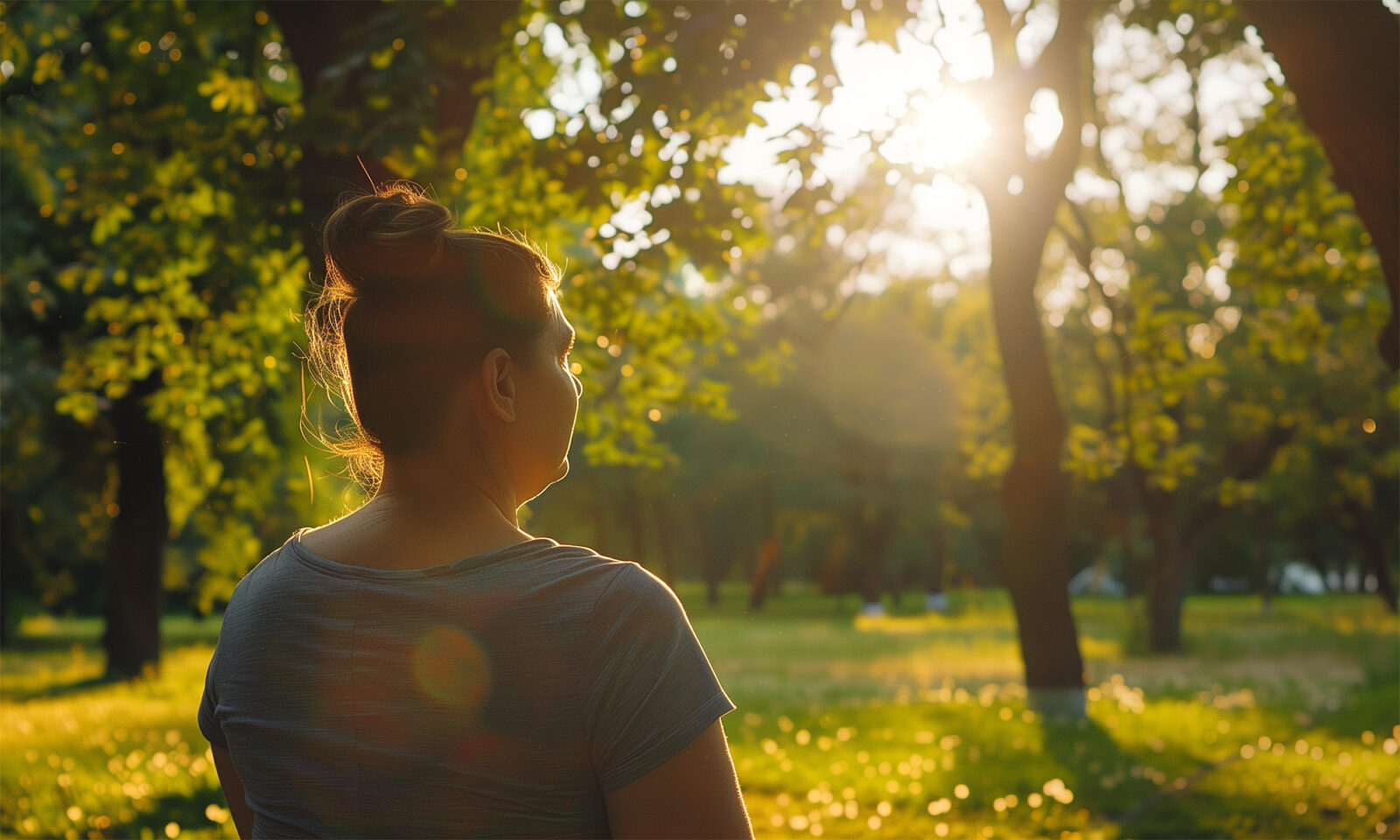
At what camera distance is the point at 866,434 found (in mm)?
43531

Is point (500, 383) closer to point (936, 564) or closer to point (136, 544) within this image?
point (136, 544)

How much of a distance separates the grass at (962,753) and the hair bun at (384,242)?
713 cm

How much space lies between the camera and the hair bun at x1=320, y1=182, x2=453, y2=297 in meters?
1.48

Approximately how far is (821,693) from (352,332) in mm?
17155

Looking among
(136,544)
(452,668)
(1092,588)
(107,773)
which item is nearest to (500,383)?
(452,668)

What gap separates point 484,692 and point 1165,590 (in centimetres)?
2867

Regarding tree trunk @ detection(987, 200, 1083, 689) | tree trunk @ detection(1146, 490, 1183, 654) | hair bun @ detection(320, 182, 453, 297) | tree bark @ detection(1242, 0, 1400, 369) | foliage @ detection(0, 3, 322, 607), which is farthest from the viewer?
tree trunk @ detection(1146, 490, 1183, 654)

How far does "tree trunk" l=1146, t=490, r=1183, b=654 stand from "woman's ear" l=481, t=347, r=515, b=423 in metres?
27.1

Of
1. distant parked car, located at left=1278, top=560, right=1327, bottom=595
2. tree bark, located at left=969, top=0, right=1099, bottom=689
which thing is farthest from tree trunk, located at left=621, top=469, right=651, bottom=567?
distant parked car, located at left=1278, top=560, right=1327, bottom=595

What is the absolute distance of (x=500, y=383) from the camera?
4.94 ft

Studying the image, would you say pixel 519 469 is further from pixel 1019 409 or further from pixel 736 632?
pixel 736 632

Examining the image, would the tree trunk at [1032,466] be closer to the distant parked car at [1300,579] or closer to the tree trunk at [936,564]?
the tree trunk at [936,564]

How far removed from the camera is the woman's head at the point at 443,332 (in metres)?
1.48

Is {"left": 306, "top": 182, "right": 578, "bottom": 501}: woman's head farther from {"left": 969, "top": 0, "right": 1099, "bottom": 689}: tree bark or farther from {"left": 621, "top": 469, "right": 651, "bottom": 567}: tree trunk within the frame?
{"left": 621, "top": 469, "right": 651, "bottom": 567}: tree trunk
